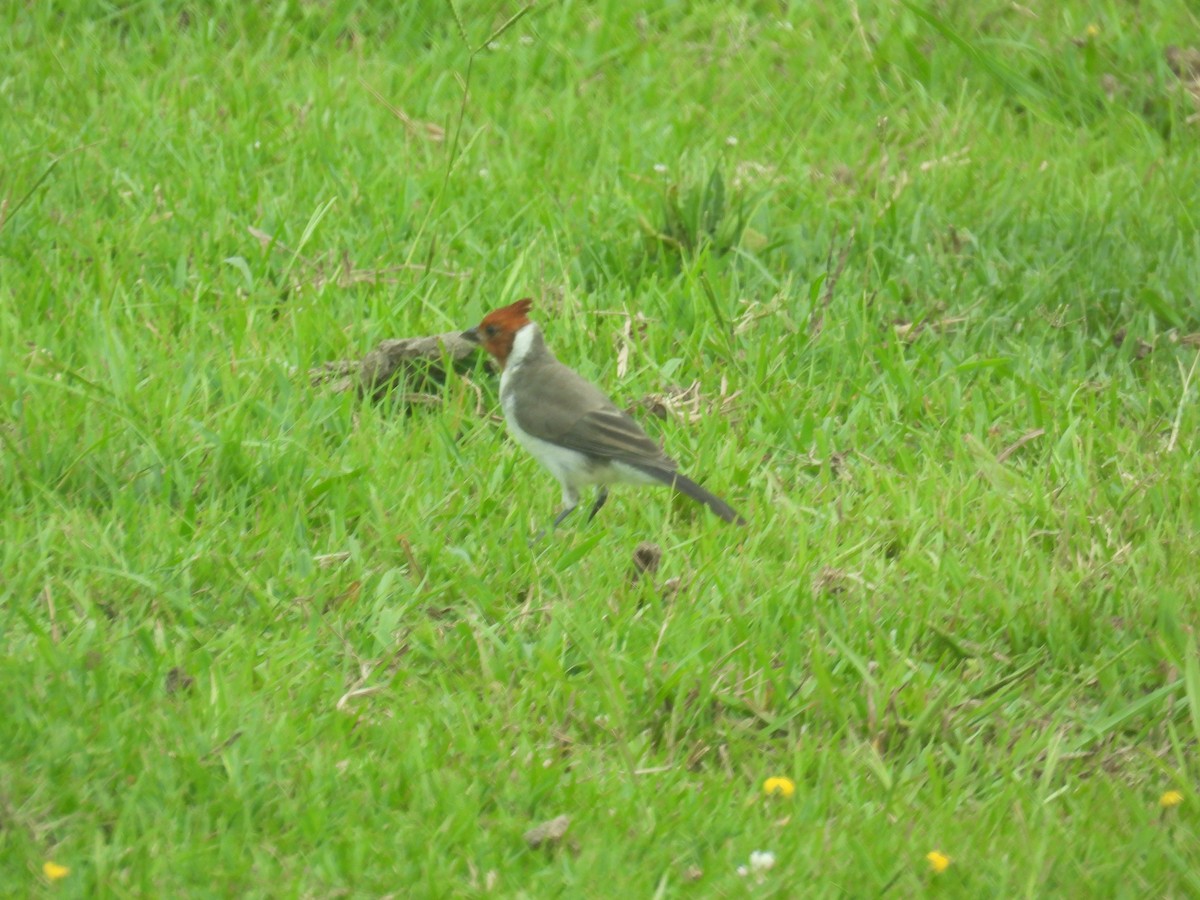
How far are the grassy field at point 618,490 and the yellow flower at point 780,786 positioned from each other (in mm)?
36

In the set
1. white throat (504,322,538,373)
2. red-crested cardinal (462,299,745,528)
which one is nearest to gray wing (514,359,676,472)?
red-crested cardinal (462,299,745,528)

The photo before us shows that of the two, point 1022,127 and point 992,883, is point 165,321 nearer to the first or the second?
point 992,883

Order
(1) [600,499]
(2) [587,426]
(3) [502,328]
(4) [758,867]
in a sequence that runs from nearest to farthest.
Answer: (4) [758,867], (2) [587,426], (1) [600,499], (3) [502,328]

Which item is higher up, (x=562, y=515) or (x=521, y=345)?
(x=521, y=345)

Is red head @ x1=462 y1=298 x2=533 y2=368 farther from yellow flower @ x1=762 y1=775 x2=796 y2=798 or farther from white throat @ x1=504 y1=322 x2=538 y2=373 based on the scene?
yellow flower @ x1=762 y1=775 x2=796 y2=798

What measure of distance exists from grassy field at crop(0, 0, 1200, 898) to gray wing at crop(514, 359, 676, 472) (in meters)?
0.19

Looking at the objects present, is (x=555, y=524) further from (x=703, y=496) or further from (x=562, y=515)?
(x=703, y=496)

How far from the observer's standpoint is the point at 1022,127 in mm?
8281

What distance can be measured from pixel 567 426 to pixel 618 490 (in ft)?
1.76

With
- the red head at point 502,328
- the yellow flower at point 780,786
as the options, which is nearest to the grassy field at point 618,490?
the yellow flower at point 780,786

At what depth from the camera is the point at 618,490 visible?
560cm

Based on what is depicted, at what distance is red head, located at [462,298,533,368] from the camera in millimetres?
5488

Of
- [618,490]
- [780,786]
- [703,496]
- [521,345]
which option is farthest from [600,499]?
[780,786]

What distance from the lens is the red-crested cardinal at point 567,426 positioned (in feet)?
16.7
